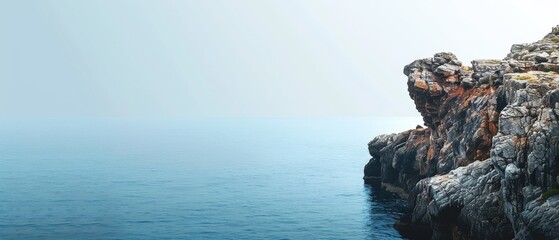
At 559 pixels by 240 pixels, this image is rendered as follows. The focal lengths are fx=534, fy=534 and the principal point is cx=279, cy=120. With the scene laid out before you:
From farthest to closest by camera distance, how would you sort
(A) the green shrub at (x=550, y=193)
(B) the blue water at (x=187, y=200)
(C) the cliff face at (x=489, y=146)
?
(B) the blue water at (x=187, y=200) → (C) the cliff face at (x=489, y=146) → (A) the green shrub at (x=550, y=193)

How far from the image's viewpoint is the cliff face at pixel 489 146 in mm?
48031

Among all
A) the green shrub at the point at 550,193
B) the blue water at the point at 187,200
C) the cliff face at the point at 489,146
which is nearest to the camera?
the green shrub at the point at 550,193

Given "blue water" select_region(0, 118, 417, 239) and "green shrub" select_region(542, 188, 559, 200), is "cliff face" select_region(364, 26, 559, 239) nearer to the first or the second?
"green shrub" select_region(542, 188, 559, 200)

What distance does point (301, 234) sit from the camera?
231 ft

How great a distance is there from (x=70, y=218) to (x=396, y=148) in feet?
195

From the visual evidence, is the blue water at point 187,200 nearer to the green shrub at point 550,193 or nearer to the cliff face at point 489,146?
the cliff face at point 489,146

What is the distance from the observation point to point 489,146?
2571 inches

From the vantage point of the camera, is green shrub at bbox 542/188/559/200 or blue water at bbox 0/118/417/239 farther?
blue water at bbox 0/118/417/239

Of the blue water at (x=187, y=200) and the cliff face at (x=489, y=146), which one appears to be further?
the blue water at (x=187, y=200)

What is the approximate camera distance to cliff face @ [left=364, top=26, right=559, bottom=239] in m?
48.0

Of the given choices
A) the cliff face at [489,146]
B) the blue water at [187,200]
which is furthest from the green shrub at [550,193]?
the blue water at [187,200]

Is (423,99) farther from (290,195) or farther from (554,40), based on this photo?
(290,195)

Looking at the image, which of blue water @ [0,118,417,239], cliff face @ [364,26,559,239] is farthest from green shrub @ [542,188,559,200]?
blue water @ [0,118,417,239]

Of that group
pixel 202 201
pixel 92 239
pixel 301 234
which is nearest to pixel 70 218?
pixel 92 239
